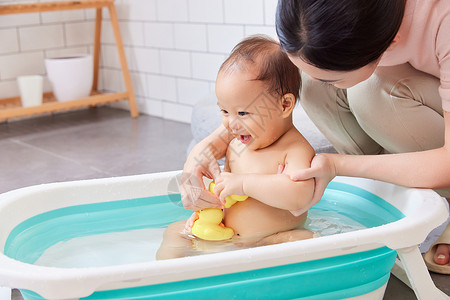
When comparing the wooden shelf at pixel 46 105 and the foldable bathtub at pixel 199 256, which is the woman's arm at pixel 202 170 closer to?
the foldable bathtub at pixel 199 256

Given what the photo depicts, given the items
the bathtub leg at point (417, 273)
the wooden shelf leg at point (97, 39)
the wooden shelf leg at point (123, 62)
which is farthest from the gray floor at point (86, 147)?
the bathtub leg at point (417, 273)

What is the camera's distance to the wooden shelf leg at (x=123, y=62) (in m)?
3.11

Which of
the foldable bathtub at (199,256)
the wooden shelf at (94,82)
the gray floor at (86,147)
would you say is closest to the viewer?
the foldable bathtub at (199,256)

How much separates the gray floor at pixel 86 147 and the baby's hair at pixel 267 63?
1142mm

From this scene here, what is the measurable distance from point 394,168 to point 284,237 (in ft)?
0.83

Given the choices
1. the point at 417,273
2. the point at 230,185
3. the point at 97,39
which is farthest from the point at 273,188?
the point at 97,39

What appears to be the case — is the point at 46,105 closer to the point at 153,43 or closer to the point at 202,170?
the point at 153,43

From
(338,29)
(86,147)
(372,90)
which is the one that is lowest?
(86,147)

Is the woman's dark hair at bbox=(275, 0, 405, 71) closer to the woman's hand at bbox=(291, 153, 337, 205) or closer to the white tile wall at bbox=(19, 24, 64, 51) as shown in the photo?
the woman's hand at bbox=(291, 153, 337, 205)

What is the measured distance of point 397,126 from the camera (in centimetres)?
132

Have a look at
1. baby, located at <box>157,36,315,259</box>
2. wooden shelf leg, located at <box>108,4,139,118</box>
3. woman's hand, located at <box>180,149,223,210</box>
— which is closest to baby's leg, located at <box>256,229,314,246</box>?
baby, located at <box>157,36,315,259</box>

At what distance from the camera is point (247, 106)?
3.74 feet

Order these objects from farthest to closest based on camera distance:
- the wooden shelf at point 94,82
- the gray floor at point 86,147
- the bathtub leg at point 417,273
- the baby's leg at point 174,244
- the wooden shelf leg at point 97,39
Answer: the wooden shelf leg at point 97,39
the wooden shelf at point 94,82
the gray floor at point 86,147
the baby's leg at point 174,244
the bathtub leg at point 417,273

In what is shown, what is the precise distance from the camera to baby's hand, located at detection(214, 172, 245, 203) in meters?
1.13
